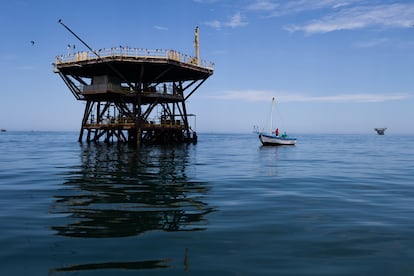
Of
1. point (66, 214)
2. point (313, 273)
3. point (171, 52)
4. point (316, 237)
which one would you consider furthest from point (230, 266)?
point (171, 52)

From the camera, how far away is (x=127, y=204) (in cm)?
1068

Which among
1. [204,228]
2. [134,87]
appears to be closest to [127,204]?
[204,228]

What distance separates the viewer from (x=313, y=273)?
5.60 meters

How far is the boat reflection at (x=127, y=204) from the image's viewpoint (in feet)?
26.6

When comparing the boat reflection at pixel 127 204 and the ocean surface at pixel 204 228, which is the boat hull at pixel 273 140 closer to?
the boat reflection at pixel 127 204

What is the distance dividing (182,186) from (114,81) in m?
33.4

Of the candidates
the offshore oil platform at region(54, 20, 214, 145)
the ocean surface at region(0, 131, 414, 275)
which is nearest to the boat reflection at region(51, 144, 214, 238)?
the ocean surface at region(0, 131, 414, 275)

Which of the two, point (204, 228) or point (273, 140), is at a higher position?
point (273, 140)

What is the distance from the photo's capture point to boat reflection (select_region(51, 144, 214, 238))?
8.11 meters

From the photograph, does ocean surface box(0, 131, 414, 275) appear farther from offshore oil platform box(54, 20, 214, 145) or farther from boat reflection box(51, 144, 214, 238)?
offshore oil platform box(54, 20, 214, 145)

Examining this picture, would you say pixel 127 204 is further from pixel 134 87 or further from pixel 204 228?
pixel 134 87

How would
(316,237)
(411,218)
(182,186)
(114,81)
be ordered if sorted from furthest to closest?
(114,81)
(182,186)
(411,218)
(316,237)

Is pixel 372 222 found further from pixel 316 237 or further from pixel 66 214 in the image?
pixel 66 214

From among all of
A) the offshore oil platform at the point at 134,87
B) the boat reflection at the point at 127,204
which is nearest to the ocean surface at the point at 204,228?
the boat reflection at the point at 127,204
